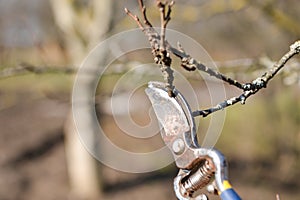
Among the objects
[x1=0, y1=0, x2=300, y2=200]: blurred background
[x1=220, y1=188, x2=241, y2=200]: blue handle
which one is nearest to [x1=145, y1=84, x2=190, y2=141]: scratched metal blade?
[x1=220, y1=188, x2=241, y2=200]: blue handle

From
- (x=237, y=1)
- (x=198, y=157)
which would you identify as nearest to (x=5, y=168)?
(x=237, y=1)

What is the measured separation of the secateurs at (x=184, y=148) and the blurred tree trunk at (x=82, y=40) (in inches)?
175

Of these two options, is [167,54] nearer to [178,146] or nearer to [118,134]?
[178,146]

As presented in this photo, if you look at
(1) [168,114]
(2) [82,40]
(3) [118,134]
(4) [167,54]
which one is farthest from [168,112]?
(3) [118,134]

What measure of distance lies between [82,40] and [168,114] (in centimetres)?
512

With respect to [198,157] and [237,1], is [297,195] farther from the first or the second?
[198,157]

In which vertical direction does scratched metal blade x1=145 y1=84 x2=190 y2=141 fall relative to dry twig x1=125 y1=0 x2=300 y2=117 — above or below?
below

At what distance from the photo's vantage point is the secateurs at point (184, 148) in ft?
2.59

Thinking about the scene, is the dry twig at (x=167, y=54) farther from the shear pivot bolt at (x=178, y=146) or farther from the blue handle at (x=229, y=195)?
the blue handle at (x=229, y=195)

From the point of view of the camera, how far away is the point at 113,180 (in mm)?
6891

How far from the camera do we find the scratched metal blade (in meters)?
0.86

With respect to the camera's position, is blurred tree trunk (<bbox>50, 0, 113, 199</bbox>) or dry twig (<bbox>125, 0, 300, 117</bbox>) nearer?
dry twig (<bbox>125, 0, 300, 117</bbox>)

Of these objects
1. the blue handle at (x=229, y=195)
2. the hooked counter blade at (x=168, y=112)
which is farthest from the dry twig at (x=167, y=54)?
the blue handle at (x=229, y=195)

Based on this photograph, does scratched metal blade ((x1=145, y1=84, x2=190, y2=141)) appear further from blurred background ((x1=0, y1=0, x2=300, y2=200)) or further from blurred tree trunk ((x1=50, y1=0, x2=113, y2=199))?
blurred tree trunk ((x1=50, y1=0, x2=113, y2=199))
